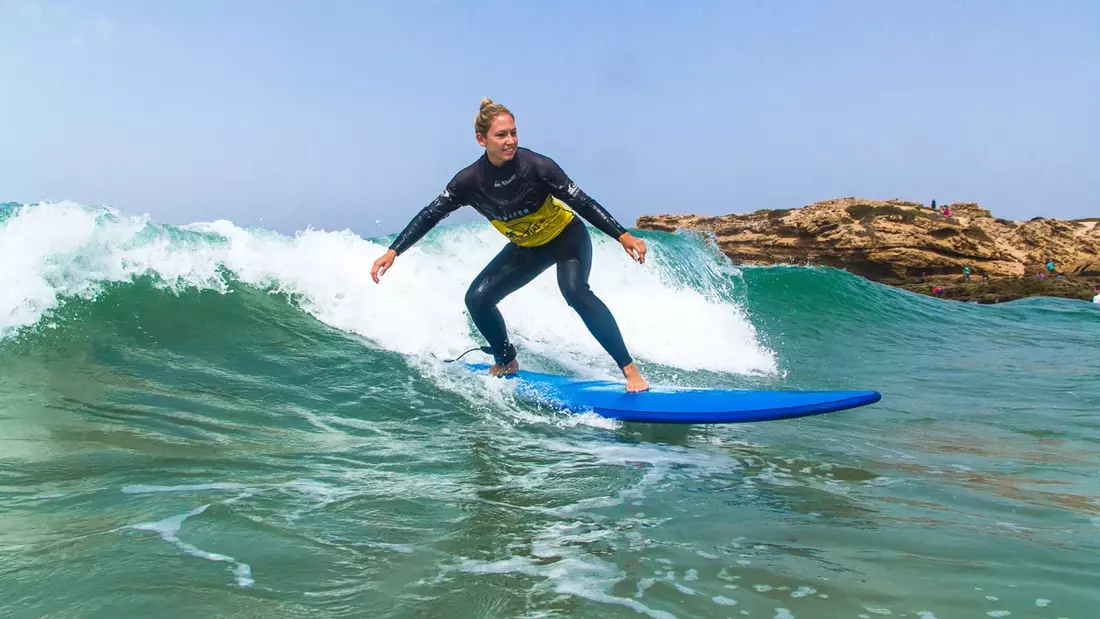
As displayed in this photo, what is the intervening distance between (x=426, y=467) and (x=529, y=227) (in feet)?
6.29

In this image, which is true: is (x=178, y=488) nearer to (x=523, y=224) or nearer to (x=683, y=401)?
(x=523, y=224)

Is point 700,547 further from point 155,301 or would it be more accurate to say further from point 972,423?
point 155,301

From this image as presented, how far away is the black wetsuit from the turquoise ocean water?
2.72 ft

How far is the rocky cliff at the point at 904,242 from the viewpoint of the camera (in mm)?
29844

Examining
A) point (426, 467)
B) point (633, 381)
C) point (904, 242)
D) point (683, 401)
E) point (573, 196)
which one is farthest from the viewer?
point (904, 242)

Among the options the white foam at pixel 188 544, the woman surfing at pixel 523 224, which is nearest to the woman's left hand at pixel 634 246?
the woman surfing at pixel 523 224

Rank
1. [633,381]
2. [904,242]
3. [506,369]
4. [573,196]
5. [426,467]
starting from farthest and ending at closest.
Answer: [904,242] < [506,369] < [633,381] < [573,196] < [426,467]

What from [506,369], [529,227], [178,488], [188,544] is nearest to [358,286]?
[506,369]

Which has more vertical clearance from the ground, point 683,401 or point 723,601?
point 683,401

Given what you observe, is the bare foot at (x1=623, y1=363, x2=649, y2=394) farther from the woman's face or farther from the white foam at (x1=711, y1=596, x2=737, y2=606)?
the white foam at (x1=711, y1=596, x2=737, y2=606)

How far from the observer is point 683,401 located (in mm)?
5094

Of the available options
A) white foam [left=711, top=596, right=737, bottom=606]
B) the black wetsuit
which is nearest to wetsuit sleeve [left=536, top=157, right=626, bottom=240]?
the black wetsuit

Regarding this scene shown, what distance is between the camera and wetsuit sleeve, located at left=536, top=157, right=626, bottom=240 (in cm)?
488

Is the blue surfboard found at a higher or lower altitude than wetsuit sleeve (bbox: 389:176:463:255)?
lower
